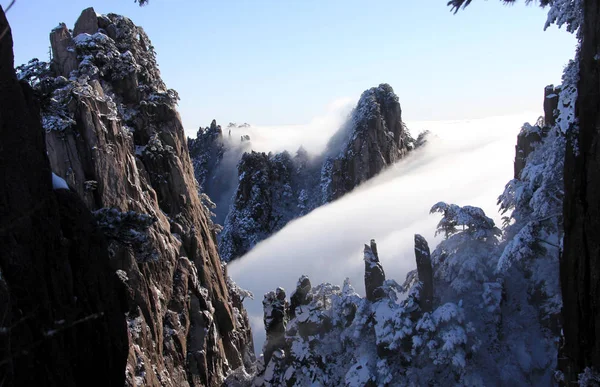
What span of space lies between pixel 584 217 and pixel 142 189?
19.2m

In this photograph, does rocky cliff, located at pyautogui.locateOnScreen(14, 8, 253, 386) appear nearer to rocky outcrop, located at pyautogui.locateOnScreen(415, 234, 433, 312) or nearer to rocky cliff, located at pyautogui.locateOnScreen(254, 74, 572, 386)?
rocky cliff, located at pyautogui.locateOnScreen(254, 74, 572, 386)

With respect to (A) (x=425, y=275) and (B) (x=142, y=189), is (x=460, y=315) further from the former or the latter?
(B) (x=142, y=189)

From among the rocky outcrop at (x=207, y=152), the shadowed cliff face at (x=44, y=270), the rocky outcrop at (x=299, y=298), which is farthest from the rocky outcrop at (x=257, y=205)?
the shadowed cliff face at (x=44, y=270)

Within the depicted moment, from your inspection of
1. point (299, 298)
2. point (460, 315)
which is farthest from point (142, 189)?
point (460, 315)

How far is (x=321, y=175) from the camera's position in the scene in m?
85.2

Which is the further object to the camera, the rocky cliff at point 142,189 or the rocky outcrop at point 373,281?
the rocky outcrop at point 373,281

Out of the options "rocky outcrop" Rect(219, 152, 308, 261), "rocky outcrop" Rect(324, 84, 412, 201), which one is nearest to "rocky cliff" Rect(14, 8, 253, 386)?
"rocky outcrop" Rect(219, 152, 308, 261)

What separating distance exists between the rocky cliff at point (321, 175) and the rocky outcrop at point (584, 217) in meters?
61.5

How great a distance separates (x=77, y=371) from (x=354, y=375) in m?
11.0

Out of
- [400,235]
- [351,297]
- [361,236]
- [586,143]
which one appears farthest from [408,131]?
[586,143]

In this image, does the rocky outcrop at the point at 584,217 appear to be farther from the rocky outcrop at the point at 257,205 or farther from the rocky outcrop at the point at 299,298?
the rocky outcrop at the point at 257,205

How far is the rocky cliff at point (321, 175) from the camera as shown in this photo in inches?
2854

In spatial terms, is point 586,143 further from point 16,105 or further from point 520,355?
point 16,105

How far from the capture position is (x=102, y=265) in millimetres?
9625
